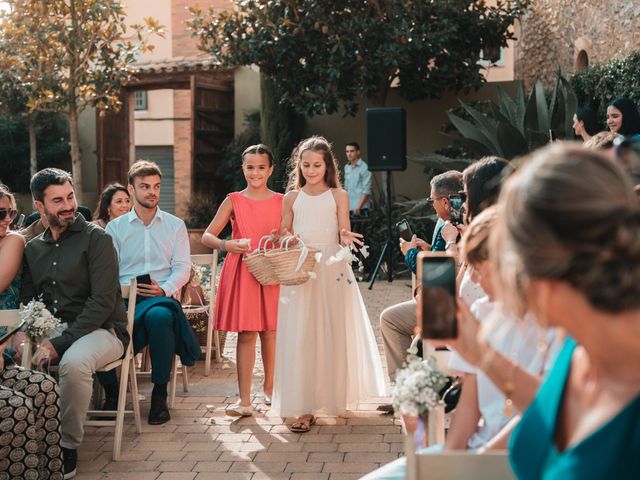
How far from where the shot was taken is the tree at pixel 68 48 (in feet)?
49.3

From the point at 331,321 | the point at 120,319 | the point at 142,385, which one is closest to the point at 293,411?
the point at 331,321

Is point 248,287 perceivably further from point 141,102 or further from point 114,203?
point 141,102

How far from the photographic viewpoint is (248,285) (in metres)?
6.28

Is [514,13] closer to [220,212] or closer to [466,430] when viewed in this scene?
[220,212]

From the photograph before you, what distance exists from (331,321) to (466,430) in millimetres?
3120

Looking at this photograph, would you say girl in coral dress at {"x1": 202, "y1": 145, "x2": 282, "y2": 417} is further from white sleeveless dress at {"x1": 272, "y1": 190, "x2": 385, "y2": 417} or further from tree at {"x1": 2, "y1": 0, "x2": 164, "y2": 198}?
tree at {"x1": 2, "y1": 0, "x2": 164, "y2": 198}

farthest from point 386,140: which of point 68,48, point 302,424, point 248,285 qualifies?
point 302,424

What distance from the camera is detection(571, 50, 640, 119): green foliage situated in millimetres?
11352

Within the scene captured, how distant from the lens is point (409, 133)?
1803 centimetres

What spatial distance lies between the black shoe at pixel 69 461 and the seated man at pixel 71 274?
477 millimetres

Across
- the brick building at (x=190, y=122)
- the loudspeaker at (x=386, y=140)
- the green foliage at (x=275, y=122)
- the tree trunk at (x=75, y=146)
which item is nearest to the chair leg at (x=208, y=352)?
the loudspeaker at (x=386, y=140)

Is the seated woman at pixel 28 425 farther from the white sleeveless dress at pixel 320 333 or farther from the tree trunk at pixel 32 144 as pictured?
the tree trunk at pixel 32 144

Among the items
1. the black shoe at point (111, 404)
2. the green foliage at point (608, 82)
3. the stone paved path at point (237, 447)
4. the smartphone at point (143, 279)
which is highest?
the green foliage at point (608, 82)

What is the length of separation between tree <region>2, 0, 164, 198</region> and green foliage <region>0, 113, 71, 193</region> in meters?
6.14
